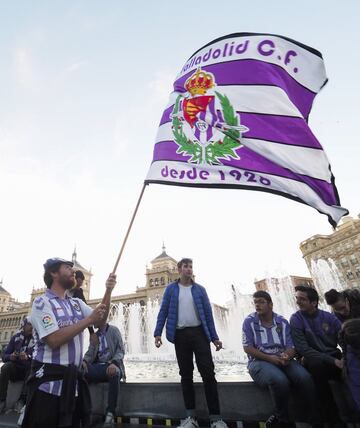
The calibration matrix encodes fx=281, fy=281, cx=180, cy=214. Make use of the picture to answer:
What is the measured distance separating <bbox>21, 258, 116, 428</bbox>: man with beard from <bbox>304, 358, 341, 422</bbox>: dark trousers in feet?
8.86

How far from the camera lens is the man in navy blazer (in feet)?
11.3

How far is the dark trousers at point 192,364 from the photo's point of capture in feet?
11.2

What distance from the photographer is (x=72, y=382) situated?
2260 millimetres

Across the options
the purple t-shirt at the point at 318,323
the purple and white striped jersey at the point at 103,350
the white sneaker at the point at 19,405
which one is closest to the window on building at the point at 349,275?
the purple t-shirt at the point at 318,323

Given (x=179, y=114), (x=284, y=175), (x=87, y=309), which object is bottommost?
(x=87, y=309)

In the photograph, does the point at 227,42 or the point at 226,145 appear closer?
the point at 226,145

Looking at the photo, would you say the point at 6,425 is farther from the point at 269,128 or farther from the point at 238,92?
the point at 238,92

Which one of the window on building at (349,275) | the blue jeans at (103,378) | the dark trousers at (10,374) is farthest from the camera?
the window on building at (349,275)

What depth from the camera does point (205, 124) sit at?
452 centimetres

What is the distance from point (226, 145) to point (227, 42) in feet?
6.73

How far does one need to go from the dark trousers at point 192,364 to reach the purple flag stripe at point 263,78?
151 inches

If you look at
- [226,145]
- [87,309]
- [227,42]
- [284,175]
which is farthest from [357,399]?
[227,42]

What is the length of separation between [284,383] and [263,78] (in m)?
4.26

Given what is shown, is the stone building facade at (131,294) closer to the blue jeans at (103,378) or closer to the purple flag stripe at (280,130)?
the blue jeans at (103,378)
